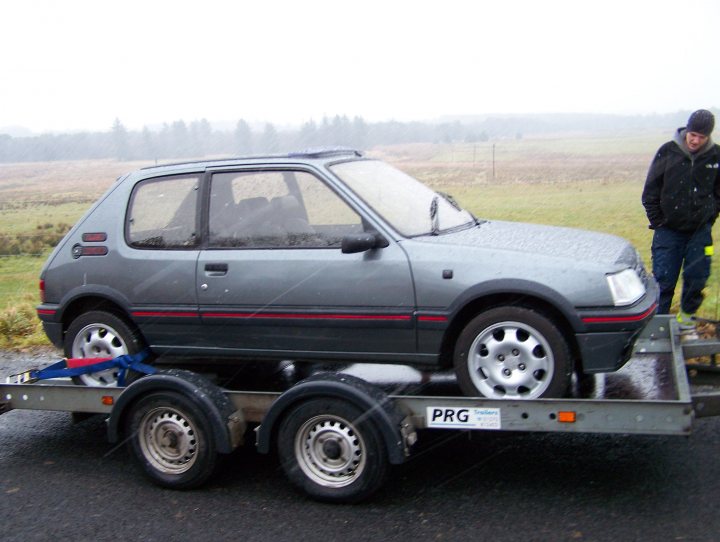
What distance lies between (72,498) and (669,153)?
17.0 ft

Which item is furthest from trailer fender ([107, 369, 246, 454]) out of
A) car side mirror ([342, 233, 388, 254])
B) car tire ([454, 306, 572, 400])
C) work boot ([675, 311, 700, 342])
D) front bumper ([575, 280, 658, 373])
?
work boot ([675, 311, 700, 342])

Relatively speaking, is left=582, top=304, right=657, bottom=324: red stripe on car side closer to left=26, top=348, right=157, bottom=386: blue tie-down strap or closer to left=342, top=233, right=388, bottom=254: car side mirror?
left=342, top=233, right=388, bottom=254: car side mirror

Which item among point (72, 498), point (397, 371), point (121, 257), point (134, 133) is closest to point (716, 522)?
point (397, 371)

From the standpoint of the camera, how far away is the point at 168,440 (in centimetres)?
479

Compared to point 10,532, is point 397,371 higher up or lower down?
higher up

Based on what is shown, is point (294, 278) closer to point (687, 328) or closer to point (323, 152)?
point (323, 152)

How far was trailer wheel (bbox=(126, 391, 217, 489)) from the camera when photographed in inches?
182

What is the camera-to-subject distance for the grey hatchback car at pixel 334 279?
14.5 feet

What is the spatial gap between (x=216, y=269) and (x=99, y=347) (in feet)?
3.87

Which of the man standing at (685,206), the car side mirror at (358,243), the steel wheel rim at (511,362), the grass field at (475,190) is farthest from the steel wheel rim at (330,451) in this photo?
the grass field at (475,190)

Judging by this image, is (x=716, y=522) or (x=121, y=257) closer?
(x=716, y=522)

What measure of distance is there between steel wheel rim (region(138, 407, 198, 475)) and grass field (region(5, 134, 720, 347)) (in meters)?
5.01

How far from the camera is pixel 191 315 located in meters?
5.16

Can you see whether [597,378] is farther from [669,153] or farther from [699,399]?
[669,153]
